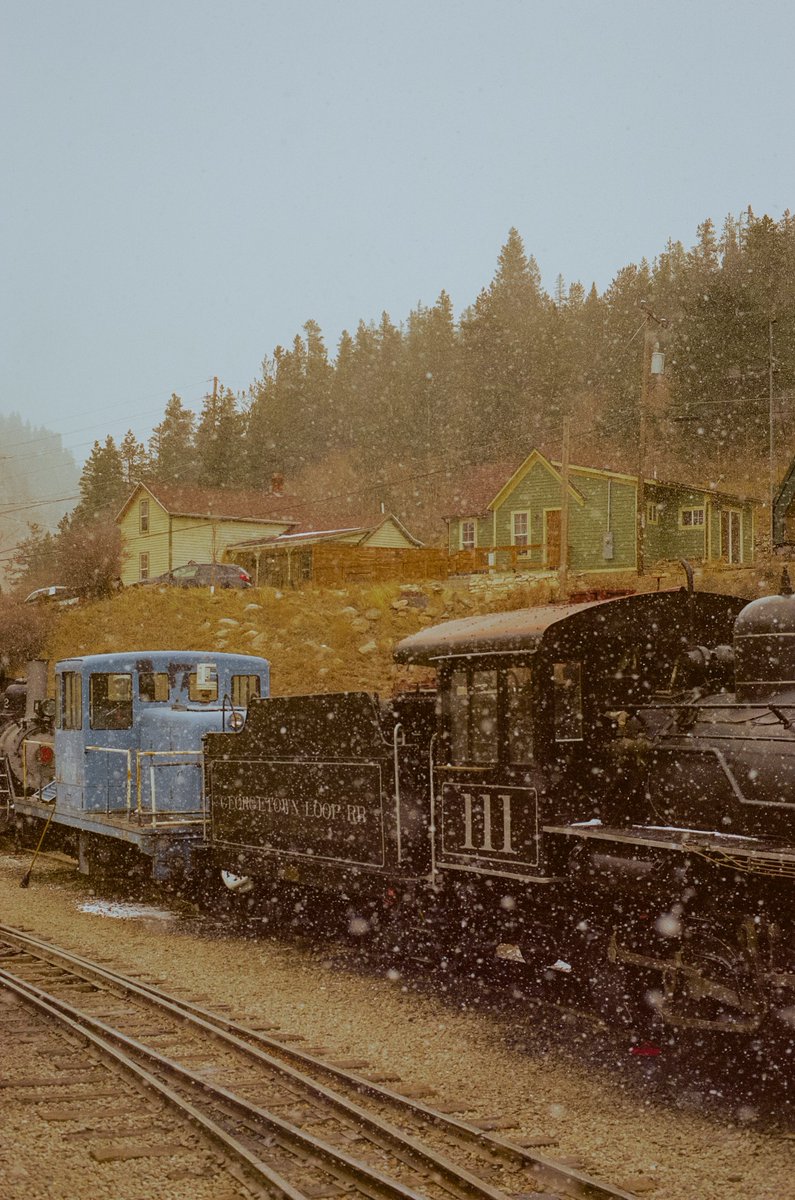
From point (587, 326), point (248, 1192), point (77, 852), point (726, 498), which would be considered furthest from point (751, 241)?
point (248, 1192)

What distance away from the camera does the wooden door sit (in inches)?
1480

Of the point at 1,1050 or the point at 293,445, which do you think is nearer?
the point at 1,1050

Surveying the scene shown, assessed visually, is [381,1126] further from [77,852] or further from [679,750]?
[77,852]

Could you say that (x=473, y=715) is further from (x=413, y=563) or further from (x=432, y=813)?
(x=413, y=563)

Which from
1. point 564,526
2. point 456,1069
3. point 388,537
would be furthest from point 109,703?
point 388,537

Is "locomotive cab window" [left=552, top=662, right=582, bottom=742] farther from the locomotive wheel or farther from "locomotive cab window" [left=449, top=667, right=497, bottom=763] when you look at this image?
the locomotive wheel

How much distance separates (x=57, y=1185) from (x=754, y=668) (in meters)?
5.05

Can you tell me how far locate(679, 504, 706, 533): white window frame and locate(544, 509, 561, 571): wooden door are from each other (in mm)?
3976

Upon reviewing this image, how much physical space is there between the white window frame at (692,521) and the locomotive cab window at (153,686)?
26.0 m

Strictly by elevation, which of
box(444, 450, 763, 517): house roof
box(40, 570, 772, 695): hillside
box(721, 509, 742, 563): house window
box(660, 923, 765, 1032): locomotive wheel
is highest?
box(444, 450, 763, 517): house roof

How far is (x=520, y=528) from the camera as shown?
39406 mm

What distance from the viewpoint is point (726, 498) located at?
37.6 metres

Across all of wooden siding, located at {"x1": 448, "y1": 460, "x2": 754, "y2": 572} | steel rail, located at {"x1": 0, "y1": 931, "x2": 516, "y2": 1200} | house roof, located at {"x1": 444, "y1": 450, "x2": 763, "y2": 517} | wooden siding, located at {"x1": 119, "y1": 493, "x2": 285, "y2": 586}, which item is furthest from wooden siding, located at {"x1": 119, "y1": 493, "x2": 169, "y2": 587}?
steel rail, located at {"x1": 0, "y1": 931, "x2": 516, "y2": 1200}

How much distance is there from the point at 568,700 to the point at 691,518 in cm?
2988
